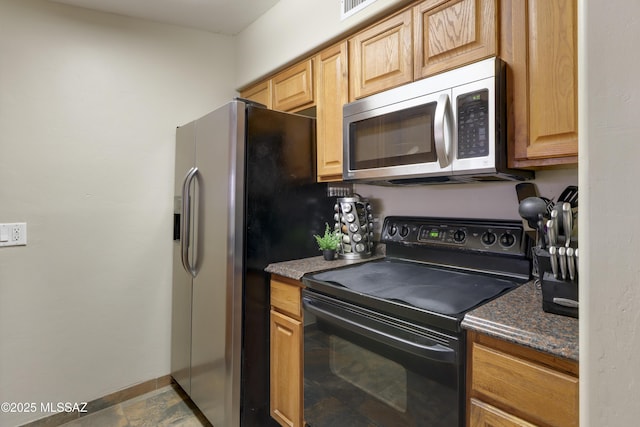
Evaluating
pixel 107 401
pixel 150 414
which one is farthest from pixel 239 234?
pixel 107 401

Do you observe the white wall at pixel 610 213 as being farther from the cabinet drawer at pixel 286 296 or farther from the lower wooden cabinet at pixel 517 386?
the cabinet drawer at pixel 286 296

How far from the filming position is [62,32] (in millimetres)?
1851

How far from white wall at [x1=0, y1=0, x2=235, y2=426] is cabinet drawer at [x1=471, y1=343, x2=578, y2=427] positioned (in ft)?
6.50

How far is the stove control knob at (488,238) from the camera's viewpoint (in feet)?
4.47

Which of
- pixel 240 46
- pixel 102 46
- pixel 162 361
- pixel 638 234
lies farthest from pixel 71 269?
pixel 638 234

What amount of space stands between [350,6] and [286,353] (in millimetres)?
1694

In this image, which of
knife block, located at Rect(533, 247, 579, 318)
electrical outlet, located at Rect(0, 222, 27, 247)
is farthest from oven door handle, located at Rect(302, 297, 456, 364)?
electrical outlet, located at Rect(0, 222, 27, 247)

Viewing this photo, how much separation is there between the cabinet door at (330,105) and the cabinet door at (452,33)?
42cm

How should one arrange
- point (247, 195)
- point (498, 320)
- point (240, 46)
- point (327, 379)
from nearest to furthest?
point (498, 320), point (327, 379), point (247, 195), point (240, 46)

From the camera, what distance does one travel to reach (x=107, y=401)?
1993 millimetres

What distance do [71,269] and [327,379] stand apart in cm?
163

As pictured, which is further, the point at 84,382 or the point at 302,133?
the point at 84,382

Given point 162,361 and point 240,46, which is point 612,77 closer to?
point 240,46

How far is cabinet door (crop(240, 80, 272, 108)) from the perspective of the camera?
2.16 meters
